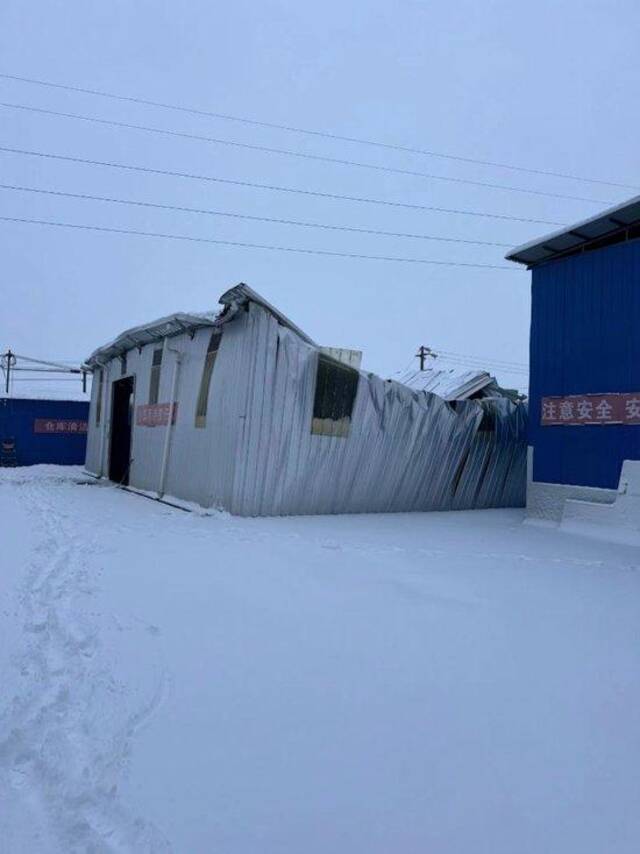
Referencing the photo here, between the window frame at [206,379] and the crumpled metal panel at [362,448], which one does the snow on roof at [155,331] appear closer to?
the window frame at [206,379]

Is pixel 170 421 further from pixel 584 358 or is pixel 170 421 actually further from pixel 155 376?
pixel 584 358

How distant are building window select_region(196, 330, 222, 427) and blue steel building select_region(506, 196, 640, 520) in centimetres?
487

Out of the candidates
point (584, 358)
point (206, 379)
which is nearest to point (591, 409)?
point (584, 358)

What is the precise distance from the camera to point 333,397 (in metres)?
9.81

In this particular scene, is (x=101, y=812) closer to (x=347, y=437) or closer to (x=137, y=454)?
(x=347, y=437)

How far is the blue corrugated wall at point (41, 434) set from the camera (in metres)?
20.3

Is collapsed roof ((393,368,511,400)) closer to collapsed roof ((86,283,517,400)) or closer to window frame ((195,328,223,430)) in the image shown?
collapsed roof ((86,283,517,400))

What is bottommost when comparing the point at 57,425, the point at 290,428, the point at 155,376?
the point at 57,425

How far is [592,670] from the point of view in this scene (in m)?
3.40

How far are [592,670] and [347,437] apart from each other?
6.84m

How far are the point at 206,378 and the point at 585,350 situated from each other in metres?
5.75

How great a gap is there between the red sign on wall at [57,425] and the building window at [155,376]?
368 inches

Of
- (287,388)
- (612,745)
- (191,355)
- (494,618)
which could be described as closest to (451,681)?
(612,745)

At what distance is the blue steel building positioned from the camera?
891cm
